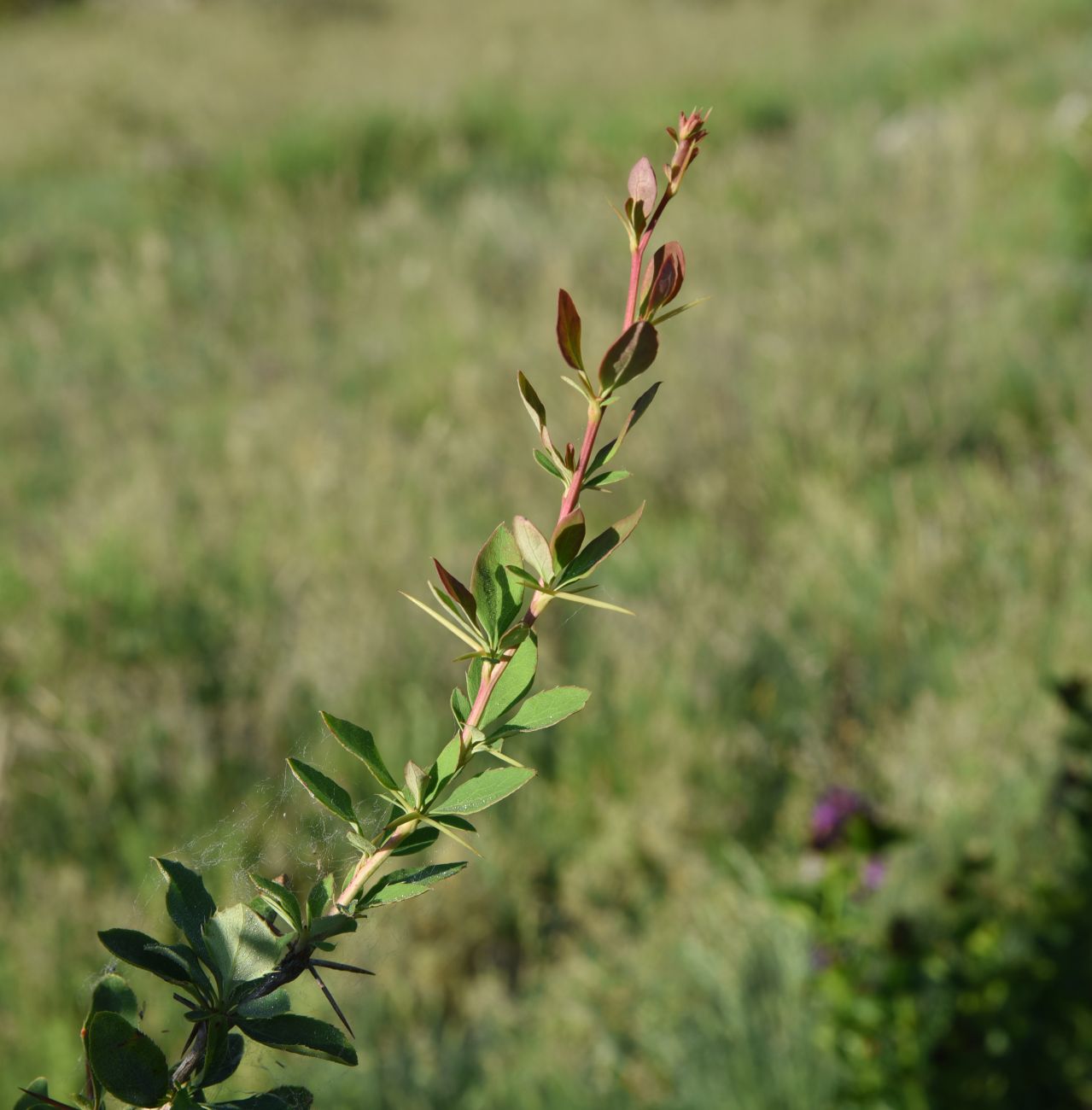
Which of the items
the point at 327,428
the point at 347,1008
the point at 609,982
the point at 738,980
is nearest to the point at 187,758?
the point at 347,1008

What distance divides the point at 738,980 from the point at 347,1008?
0.72 meters

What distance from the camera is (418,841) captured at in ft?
1.37

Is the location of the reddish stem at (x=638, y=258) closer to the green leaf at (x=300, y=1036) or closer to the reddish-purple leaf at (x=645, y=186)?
the reddish-purple leaf at (x=645, y=186)

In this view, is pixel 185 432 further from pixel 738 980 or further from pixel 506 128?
pixel 506 128

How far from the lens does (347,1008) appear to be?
78.1 inches

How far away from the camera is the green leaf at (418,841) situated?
41cm

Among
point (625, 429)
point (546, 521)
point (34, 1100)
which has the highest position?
point (625, 429)

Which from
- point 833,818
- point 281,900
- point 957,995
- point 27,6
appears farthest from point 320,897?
point 27,6

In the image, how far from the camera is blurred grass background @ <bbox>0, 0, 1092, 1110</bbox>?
2.04m

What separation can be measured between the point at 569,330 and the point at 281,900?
229 mm

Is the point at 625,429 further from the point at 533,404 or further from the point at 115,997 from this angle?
the point at 115,997

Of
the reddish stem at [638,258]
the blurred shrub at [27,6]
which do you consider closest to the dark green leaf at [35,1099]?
the reddish stem at [638,258]

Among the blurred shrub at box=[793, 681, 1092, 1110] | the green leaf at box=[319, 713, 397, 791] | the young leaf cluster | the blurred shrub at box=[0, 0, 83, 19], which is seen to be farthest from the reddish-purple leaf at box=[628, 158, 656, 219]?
the blurred shrub at box=[0, 0, 83, 19]

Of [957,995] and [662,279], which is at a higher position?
[662,279]
